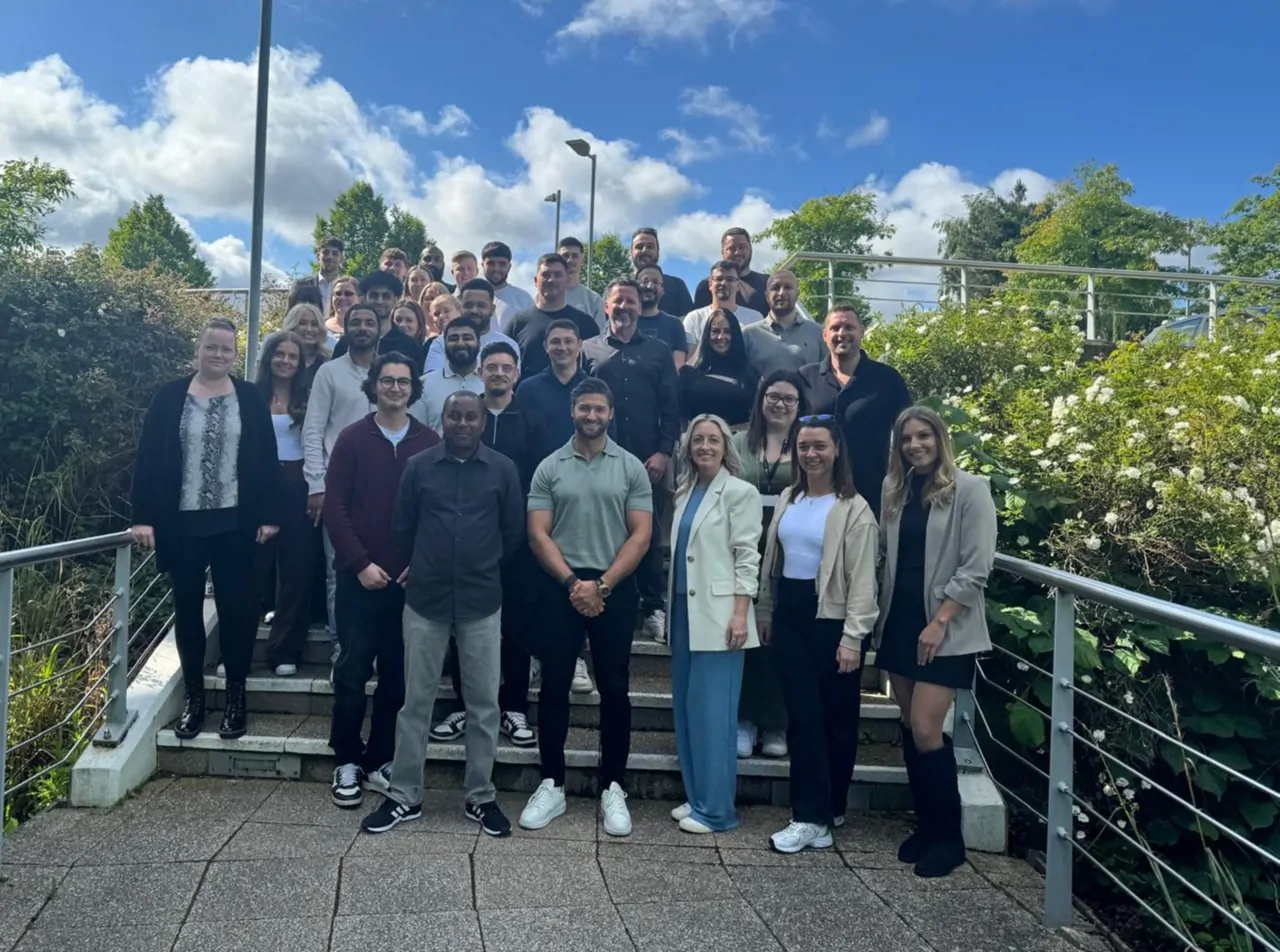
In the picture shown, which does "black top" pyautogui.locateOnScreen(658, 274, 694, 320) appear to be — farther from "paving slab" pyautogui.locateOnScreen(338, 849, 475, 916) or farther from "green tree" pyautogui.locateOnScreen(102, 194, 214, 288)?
"green tree" pyautogui.locateOnScreen(102, 194, 214, 288)

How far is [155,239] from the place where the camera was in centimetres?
4275

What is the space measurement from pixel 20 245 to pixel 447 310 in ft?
15.7

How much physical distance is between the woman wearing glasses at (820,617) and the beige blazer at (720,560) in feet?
0.48

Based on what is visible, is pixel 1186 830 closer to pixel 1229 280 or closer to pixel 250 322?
pixel 250 322

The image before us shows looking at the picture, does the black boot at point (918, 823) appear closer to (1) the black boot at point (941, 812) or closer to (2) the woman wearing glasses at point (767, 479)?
(1) the black boot at point (941, 812)

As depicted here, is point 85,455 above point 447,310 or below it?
below

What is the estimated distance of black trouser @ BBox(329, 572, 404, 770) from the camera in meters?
4.07

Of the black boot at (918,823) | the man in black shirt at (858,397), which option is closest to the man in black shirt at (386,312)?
the man in black shirt at (858,397)

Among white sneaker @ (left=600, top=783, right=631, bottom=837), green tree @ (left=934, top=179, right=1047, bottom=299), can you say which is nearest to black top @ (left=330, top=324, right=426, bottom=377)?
white sneaker @ (left=600, top=783, right=631, bottom=837)

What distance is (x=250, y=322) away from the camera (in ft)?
21.0

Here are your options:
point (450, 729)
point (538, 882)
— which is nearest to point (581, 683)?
point (450, 729)

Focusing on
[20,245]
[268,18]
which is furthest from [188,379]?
[20,245]

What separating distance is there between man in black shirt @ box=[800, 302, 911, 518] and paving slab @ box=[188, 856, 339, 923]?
309 cm

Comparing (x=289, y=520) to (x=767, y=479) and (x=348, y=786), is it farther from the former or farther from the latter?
(x=767, y=479)
